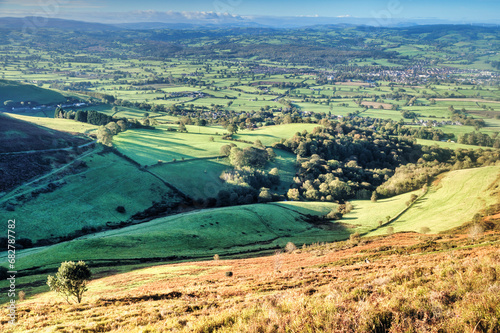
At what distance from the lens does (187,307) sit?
18.9 metres

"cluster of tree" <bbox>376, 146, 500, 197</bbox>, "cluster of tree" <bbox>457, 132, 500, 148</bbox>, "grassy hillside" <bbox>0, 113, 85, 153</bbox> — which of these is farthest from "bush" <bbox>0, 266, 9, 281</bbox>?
"cluster of tree" <bbox>457, 132, 500, 148</bbox>

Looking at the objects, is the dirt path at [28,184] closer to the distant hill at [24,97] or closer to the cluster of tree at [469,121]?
the distant hill at [24,97]

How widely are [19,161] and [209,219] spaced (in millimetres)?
58001

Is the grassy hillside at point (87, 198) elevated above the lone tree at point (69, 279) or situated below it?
below

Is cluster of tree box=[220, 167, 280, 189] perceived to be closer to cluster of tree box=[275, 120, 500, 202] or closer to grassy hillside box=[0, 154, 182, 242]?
cluster of tree box=[275, 120, 500, 202]

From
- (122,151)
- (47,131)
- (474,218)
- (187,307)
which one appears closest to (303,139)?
(122,151)

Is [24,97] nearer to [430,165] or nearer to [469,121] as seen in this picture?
[430,165]

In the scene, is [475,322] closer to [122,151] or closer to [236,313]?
[236,313]

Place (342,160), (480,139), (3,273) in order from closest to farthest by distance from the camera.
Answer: (3,273)
(342,160)
(480,139)

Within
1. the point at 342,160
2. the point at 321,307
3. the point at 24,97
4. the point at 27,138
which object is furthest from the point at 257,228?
the point at 24,97

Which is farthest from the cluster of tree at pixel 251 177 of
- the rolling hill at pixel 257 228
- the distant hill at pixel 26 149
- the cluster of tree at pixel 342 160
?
the distant hill at pixel 26 149

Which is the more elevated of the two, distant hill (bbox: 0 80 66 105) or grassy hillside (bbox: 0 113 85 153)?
distant hill (bbox: 0 80 66 105)

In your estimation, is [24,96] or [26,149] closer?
[26,149]

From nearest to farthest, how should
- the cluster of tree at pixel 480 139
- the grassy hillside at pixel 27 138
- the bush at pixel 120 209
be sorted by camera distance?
the bush at pixel 120 209 < the grassy hillside at pixel 27 138 < the cluster of tree at pixel 480 139
